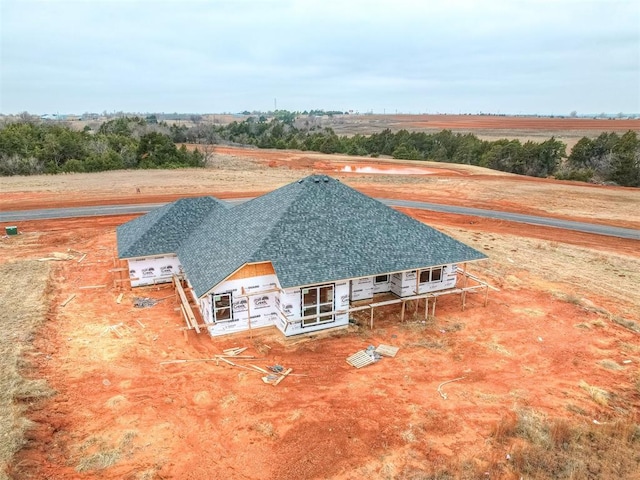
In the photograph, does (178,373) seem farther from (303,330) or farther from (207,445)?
(303,330)

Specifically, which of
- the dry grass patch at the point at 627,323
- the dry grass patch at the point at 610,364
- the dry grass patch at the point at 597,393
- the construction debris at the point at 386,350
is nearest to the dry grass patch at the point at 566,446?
the dry grass patch at the point at 597,393

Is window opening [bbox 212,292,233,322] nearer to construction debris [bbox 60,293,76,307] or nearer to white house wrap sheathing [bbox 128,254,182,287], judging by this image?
white house wrap sheathing [bbox 128,254,182,287]

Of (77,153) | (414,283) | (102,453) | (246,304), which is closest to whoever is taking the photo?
(102,453)

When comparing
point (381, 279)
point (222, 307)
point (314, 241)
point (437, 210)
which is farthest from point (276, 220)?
point (437, 210)

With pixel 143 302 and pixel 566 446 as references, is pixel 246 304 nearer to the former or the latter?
pixel 143 302

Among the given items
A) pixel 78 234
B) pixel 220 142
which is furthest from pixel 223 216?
pixel 220 142

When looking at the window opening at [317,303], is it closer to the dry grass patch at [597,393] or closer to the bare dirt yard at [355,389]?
the bare dirt yard at [355,389]
